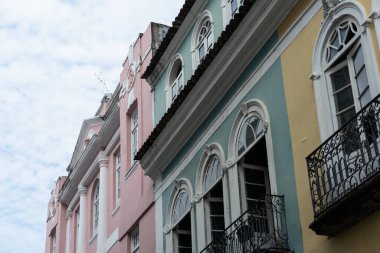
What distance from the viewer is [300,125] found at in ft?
35.3

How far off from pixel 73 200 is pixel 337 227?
16476mm

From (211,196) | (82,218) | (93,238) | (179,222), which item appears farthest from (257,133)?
(82,218)

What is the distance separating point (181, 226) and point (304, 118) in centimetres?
488

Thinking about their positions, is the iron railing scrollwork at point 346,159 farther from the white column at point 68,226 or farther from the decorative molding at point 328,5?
the white column at point 68,226

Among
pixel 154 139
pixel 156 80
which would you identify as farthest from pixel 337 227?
pixel 156 80

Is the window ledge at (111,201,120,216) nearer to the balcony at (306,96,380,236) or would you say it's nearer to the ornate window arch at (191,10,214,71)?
the ornate window arch at (191,10,214,71)

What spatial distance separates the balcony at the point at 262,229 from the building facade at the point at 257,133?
0.02 m

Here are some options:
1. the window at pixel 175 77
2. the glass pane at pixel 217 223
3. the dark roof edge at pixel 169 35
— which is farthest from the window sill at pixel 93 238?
the glass pane at pixel 217 223

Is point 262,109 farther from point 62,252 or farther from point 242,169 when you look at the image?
point 62,252

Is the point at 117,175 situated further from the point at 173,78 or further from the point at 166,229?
the point at 166,229

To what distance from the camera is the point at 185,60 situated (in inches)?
631

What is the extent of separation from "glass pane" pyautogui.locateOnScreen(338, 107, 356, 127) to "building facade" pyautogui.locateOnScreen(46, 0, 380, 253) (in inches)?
1.2

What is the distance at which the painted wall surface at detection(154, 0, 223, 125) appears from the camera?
14.7 m

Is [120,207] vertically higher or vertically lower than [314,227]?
higher
